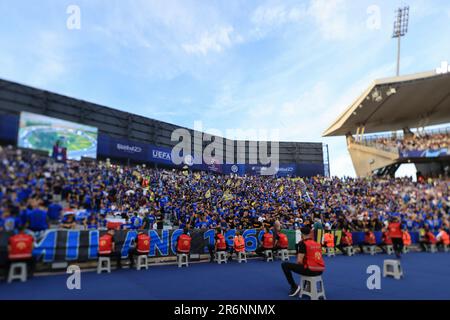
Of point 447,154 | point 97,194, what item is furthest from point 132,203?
point 447,154

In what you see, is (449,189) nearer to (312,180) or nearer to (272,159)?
(312,180)

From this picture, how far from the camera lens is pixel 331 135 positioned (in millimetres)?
38188

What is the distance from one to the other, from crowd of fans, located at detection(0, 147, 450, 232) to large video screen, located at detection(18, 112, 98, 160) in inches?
7.9

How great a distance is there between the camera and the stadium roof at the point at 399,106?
97.6ft

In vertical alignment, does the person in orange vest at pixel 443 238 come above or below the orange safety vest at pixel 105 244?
below

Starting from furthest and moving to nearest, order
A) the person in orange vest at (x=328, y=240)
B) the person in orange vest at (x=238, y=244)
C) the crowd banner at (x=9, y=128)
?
the person in orange vest at (x=328, y=240) < the person in orange vest at (x=238, y=244) < the crowd banner at (x=9, y=128)

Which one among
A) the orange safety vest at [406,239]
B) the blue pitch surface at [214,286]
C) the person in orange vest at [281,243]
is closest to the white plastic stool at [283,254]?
the person in orange vest at [281,243]

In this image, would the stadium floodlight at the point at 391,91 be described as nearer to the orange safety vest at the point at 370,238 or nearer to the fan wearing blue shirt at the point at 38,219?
the orange safety vest at the point at 370,238

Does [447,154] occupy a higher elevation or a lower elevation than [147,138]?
higher

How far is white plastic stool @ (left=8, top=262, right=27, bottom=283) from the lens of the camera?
439cm

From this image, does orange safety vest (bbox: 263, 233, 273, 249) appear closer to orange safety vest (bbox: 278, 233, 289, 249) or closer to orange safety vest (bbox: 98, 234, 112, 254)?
orange safety vest (bbox: 278, 233, 289, 249)

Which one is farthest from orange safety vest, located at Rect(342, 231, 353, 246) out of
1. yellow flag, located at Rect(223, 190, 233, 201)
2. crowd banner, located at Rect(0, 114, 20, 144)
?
crowd banner, located at Rect(0, 114, 20, 144)

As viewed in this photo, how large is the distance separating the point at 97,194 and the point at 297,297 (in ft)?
16.9

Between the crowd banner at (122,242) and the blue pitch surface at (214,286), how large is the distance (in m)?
0.49
